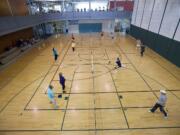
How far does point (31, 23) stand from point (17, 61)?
23.4 ft

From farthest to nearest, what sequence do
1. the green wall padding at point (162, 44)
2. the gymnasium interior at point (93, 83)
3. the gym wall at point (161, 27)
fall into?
the gym wall at point (161, 27)
the green wall padding at point (162, 44)
the gymnasium interior at point (93, 83)

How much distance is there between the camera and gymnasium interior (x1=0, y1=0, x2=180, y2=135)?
758 cm

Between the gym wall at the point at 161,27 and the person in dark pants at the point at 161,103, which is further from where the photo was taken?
the gym wall at the point at 161,27

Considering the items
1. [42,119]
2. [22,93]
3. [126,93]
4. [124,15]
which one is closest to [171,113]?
[126,93]

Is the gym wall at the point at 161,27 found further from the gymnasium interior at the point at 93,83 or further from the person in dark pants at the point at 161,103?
the person in dark pants at the point at 161,103

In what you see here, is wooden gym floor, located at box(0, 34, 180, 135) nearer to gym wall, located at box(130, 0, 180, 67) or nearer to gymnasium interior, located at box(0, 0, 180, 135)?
gymnasium interior, located at box(0, 0, 180, 135)

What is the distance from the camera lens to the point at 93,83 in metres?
11.6

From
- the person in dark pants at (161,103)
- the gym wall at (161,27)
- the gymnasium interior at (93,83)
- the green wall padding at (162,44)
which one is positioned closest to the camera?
the person in dark pants at (161,103)

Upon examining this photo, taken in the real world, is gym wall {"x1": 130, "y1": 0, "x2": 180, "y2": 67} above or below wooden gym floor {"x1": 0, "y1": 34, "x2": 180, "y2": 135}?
above

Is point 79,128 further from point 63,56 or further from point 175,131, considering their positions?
point 63,56

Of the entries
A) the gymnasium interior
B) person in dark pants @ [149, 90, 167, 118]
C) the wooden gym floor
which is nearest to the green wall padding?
the gymnasium interior

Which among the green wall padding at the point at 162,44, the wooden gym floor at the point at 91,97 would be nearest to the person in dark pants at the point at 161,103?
the wooden gym floor at the point at 91,97

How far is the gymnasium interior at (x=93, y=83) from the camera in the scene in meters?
7.58

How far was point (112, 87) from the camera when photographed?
11.0 m
